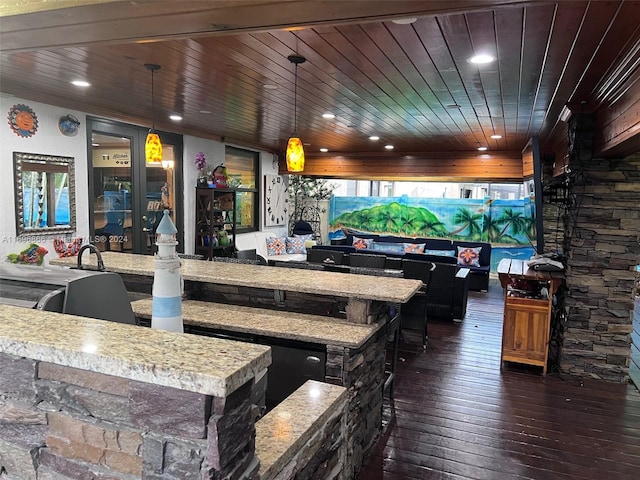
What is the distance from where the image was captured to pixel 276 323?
2.64 metres

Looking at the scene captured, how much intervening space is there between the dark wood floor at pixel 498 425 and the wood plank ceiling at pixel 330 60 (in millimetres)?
2543

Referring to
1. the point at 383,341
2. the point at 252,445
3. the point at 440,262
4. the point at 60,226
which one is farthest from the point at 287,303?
the point at 440,262

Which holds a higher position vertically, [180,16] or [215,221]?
[180,16]

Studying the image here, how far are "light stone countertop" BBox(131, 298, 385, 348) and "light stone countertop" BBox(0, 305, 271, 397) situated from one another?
4.52 ft

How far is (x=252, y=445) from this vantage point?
1021 millimetres

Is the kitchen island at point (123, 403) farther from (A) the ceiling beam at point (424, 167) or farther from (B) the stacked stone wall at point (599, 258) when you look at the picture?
(A) the ceiling beam at point (424, 167)

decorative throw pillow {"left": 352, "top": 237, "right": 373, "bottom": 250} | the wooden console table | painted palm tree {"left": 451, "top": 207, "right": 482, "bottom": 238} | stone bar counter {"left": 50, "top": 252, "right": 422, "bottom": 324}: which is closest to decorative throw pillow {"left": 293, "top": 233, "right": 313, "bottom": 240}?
decorative throw pillow {"left": 352, "top": 237, "right": 373, "bottom": 250}

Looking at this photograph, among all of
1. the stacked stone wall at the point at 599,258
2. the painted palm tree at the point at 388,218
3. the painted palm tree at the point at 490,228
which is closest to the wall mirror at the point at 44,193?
the stacked stone wall at the point at 599,258

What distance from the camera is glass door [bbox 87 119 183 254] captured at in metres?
5.23

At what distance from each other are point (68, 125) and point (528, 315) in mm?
5127

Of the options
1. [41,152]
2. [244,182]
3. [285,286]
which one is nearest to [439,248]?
[244,182]

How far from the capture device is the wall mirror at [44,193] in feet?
Result: 14.1

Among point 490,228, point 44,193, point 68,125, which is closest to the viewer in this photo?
point 44,193

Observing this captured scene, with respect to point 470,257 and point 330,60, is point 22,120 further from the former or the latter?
point 470,257
